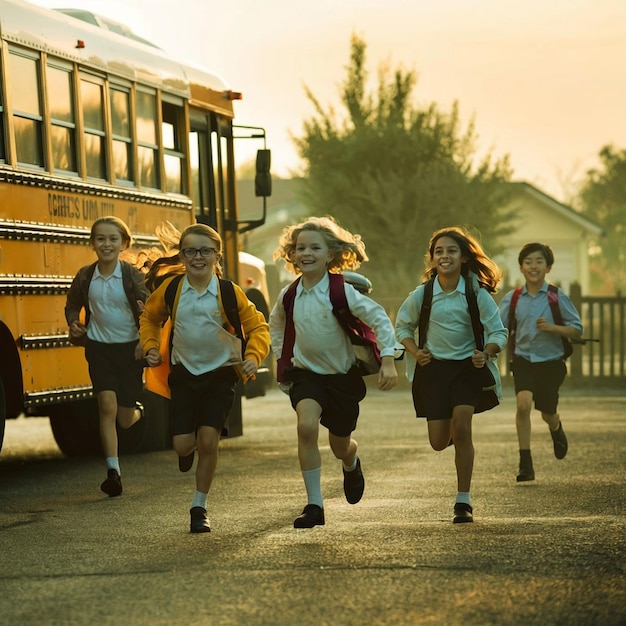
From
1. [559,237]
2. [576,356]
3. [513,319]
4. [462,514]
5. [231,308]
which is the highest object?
[231,308]

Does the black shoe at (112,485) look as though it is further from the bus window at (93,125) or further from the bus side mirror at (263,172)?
the bus side mirror at (263,172)

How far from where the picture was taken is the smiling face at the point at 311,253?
814 cm

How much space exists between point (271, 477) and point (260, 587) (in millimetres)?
4665

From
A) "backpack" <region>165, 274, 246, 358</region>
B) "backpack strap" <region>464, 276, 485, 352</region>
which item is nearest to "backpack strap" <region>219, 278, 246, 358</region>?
"backpack" <region>165, 274, 246, 358</region>

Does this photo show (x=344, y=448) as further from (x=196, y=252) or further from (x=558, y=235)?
(x=558, y=235)

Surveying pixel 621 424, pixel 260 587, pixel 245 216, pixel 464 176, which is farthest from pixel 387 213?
pixel 260 587

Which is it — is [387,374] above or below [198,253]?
below

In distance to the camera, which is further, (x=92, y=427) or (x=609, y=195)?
(x=609, y=195)

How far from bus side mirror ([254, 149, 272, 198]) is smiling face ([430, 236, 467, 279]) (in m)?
6.04

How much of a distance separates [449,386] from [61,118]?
3.92 m

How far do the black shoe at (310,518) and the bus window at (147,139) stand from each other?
5.19 m

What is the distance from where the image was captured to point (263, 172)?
14.7m

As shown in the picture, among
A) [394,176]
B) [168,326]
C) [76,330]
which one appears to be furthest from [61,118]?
[394,176]

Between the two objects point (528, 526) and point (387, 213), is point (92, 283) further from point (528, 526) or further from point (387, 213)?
point (387, 213)
